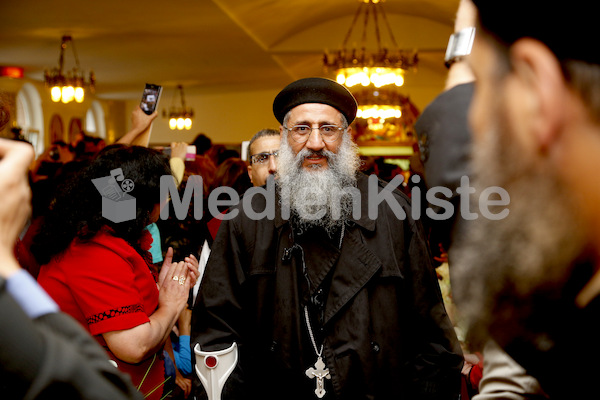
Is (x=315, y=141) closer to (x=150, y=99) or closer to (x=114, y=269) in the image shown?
(x=114, y=269)

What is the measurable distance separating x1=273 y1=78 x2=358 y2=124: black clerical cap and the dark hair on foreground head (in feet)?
2.08

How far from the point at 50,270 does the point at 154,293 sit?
1.42 feet

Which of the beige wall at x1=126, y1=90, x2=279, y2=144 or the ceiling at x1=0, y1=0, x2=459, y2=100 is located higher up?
the ceiling at x1=0, y1=0, x2=459, y2=100

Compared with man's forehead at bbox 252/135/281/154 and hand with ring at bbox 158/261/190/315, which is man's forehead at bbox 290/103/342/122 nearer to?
hand with ring at bbox 158/261/190/315

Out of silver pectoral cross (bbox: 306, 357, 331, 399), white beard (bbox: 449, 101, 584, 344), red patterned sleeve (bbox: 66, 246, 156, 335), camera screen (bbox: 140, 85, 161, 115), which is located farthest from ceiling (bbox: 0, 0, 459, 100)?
white beard (bbox: 449, 101, 584, 344)

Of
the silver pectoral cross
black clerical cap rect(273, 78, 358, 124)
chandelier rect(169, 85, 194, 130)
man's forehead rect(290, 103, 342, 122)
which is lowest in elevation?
the silver pectoral cross

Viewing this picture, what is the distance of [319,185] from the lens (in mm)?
2529

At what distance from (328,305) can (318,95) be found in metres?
0.98

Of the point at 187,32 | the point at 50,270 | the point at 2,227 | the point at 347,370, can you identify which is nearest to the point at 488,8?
the point at 2,227

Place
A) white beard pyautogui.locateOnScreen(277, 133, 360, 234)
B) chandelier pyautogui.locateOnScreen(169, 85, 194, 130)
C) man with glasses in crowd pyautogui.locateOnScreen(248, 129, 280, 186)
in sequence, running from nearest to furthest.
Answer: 1. white beard pyautogui.locateOnScreen(277, 133, 360, 234)
2. man with glasses in crowd pyautogui.locateOnScreen(248, 129, 280, 186)
3. chandelier pyautogui.locateOnScreen(169, 85, 194, 130)

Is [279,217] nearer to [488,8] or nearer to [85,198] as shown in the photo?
[85,198]

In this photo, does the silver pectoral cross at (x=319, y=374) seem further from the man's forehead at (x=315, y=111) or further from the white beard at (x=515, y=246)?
the white beard at (x=515, y=246)

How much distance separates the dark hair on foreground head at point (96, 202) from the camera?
2.17m

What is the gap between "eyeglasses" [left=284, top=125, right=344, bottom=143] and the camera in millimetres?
2629
